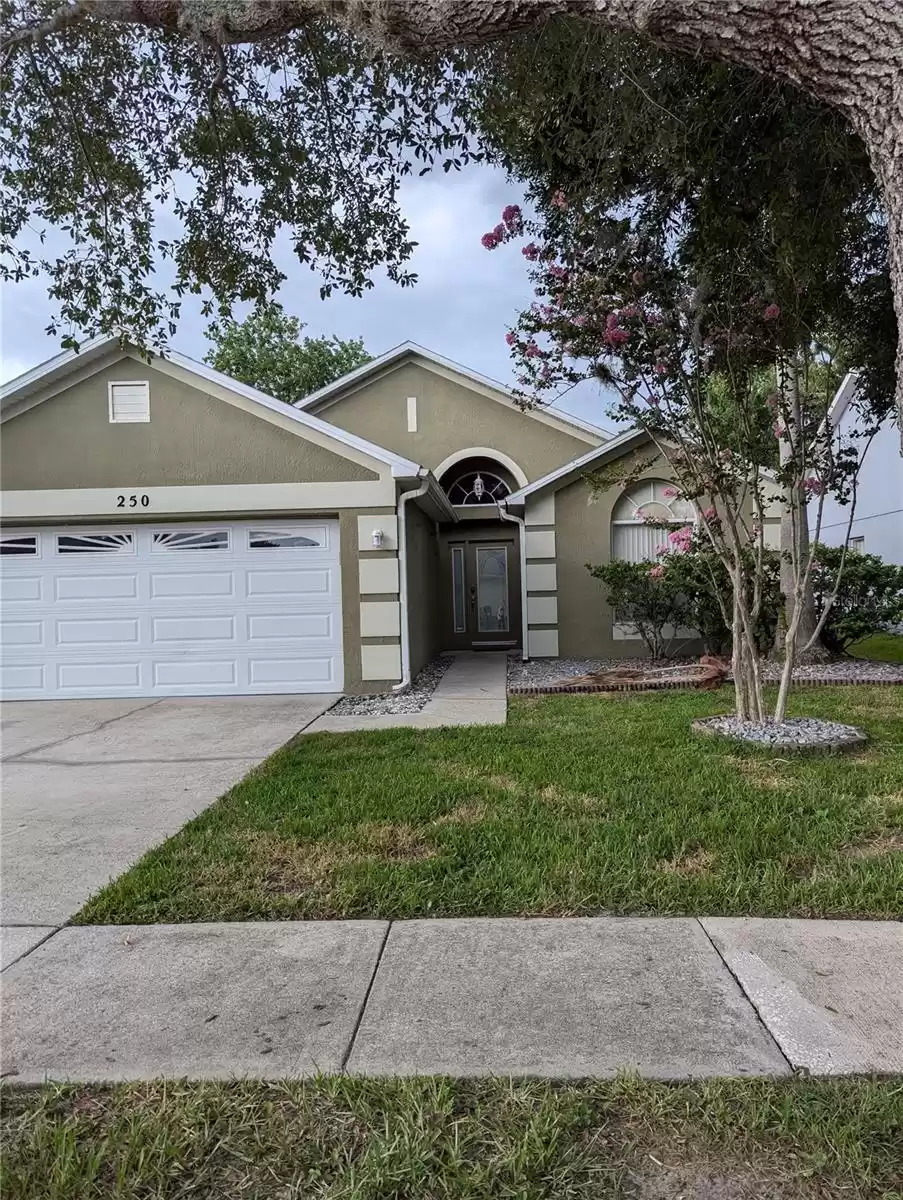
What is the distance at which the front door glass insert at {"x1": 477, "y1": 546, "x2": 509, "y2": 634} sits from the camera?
15.9 m

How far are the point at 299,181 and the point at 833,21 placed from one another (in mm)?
4506

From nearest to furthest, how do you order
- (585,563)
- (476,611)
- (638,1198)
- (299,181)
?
(638,1198)
(299,181)
(585,563)
(476,611)

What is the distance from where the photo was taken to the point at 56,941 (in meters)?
3.20

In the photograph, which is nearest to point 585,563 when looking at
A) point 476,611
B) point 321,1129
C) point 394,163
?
point 476,611

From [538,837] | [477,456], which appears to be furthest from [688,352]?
[477,456]

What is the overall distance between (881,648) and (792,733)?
9525 mm

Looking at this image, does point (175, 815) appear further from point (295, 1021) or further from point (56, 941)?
point (295, 1021)

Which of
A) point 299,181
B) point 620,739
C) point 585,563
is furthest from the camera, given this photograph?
point 585,563

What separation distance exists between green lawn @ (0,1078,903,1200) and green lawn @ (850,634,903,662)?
11634 millimetres

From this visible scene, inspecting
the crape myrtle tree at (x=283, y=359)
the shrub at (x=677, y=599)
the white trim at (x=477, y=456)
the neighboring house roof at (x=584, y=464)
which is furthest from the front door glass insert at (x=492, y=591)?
the crape myrtle tree at (x=283, y=359)

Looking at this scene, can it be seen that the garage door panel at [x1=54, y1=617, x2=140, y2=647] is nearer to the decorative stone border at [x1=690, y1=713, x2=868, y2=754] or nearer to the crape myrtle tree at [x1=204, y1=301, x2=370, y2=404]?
the decorative stone border at [x1=690, y1=713, x2=868, y2=754]

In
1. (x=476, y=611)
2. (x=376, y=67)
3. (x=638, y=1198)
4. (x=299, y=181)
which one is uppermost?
(x=376, y=67)

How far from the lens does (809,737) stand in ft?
19.9

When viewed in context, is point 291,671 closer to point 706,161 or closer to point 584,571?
point 584,571
